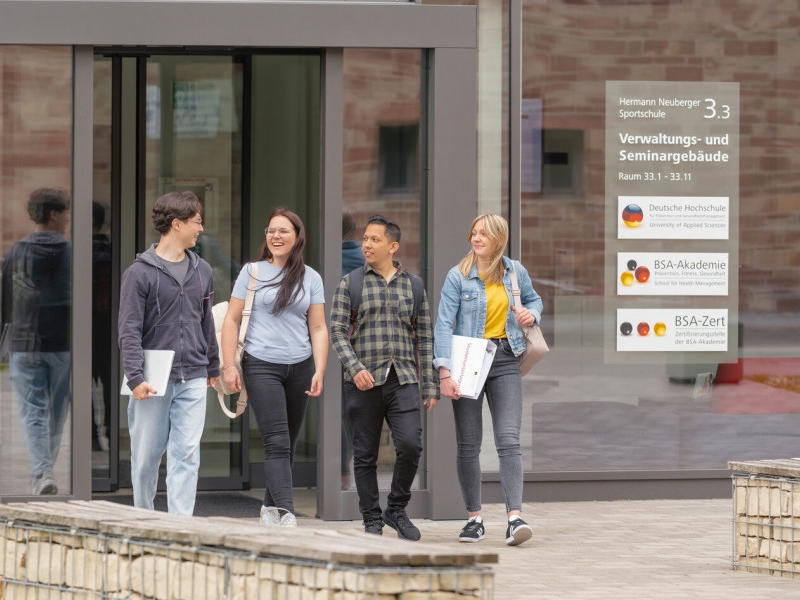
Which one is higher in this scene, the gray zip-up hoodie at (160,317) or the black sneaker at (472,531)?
the gray zip-up hoodie at (160,317)

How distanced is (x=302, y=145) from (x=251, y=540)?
6696mm

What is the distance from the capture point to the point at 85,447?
28.4 feet

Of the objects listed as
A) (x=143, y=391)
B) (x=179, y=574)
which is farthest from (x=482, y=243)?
(x=179, y=574)

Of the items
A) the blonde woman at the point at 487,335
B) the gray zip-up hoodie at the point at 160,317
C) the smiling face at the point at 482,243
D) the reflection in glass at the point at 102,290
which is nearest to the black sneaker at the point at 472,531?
the blonde woman at the point at 487,335

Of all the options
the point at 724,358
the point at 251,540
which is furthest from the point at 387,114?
the point at 251,540

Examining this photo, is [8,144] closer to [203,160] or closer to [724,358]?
[203,160]

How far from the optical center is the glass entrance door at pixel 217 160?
34.3 ft

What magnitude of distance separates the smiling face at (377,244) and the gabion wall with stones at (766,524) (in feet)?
7.11

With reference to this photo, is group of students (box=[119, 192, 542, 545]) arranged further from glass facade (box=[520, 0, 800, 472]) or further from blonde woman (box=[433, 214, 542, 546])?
glass facade (box=[520, 0, 800, 472])

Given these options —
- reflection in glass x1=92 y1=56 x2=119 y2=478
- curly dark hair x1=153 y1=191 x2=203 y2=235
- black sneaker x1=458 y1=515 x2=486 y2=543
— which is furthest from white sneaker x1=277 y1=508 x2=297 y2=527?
reflection in glass x1=92 y1=56 x2=119 y2=478

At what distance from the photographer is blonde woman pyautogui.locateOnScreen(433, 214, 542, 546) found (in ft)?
26.1

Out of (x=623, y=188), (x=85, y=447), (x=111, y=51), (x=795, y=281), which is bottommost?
(x=85, y=447)

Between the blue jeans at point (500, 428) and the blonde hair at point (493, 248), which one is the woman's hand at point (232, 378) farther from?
the blonde hair at point (493, 248)

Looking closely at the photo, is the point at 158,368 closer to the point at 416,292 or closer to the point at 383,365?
the point at 383,365
